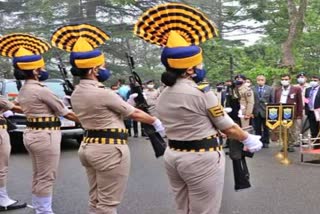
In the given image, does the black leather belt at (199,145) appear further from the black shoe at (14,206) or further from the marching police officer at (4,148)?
the black shoe at (14,206)

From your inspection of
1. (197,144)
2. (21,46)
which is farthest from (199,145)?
(21,46)

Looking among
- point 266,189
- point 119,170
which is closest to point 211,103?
point 119,170

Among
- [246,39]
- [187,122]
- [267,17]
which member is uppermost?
[187,122]

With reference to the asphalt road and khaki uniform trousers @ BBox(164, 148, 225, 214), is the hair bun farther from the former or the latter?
the asphalt road

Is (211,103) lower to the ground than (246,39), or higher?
higher

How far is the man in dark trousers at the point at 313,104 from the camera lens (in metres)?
10.4

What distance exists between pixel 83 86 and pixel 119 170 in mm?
797

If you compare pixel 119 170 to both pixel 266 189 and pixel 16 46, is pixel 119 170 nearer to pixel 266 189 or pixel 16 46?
pixel 16 46

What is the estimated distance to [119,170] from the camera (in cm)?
438

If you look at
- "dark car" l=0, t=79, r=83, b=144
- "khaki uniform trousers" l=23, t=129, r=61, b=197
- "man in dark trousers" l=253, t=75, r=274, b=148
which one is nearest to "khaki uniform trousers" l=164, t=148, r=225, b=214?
"khaki uniform trousers" l=23, t=129, r=61, b=197

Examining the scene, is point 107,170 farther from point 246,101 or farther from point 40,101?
point 246,101

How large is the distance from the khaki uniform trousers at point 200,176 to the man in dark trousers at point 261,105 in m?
7.63

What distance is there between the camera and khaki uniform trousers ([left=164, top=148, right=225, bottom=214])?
3664 millimetres

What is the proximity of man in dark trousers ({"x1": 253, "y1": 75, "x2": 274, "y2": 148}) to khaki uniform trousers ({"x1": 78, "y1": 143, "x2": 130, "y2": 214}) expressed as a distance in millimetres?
7225
